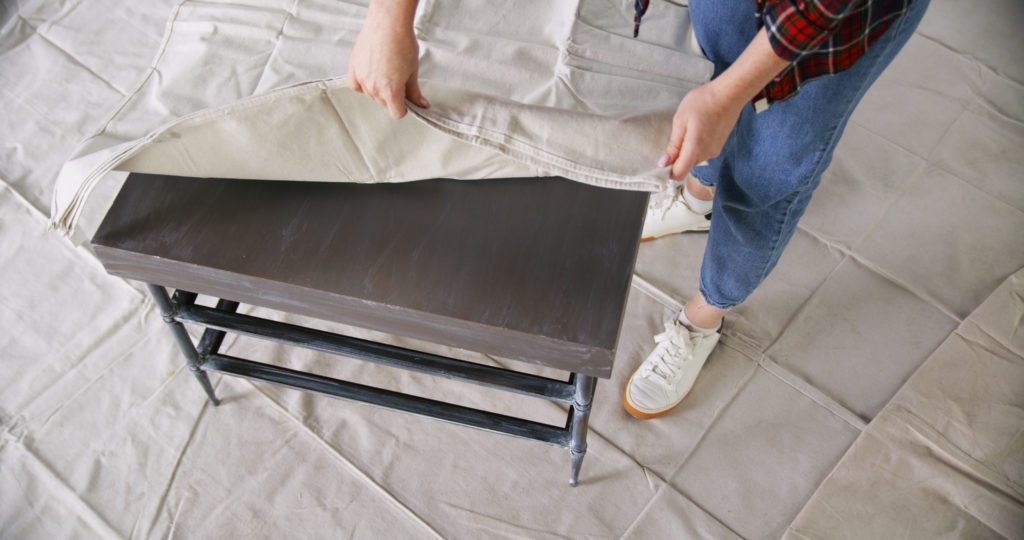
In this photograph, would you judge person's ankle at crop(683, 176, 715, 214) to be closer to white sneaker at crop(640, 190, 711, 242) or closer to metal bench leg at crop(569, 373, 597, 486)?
white sneaker at crop(640, 190, 711, 242)

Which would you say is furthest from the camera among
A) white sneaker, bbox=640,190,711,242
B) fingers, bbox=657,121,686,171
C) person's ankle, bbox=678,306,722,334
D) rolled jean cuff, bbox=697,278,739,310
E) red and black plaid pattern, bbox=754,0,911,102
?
white sneaker, bbox=640,190,711,242

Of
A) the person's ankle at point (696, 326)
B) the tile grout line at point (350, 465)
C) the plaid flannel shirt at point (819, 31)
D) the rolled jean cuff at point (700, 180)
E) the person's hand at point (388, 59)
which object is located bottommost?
the tile grout line at point (350, 465)

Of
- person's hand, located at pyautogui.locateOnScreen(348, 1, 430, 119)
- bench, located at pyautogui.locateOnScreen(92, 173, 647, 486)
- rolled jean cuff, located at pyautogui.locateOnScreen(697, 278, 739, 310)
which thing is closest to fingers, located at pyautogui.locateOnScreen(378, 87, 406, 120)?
person's hand, located at pyautogui.locateOnScreen(348, 1, 430, 119)

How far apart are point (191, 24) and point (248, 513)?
→ 2.52 ft

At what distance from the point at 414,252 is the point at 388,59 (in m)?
0.21

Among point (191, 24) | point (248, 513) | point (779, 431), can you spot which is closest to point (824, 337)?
point (779, 431)

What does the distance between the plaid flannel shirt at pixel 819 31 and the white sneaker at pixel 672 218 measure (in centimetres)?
63

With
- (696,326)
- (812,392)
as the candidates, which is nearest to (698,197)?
(696,326)

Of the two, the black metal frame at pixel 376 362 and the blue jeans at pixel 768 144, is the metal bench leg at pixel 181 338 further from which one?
the blue jeans at pixel 768 144

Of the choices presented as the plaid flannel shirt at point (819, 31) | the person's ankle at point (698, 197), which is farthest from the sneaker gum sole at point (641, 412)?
the plaid flannel shirt at point (819, 31)

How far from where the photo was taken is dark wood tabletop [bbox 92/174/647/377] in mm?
729

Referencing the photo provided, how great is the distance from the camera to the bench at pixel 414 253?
729 millimetres

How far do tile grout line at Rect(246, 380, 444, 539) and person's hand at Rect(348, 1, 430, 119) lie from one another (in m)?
0.71

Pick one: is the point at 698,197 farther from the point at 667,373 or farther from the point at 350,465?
the point at 350,465
